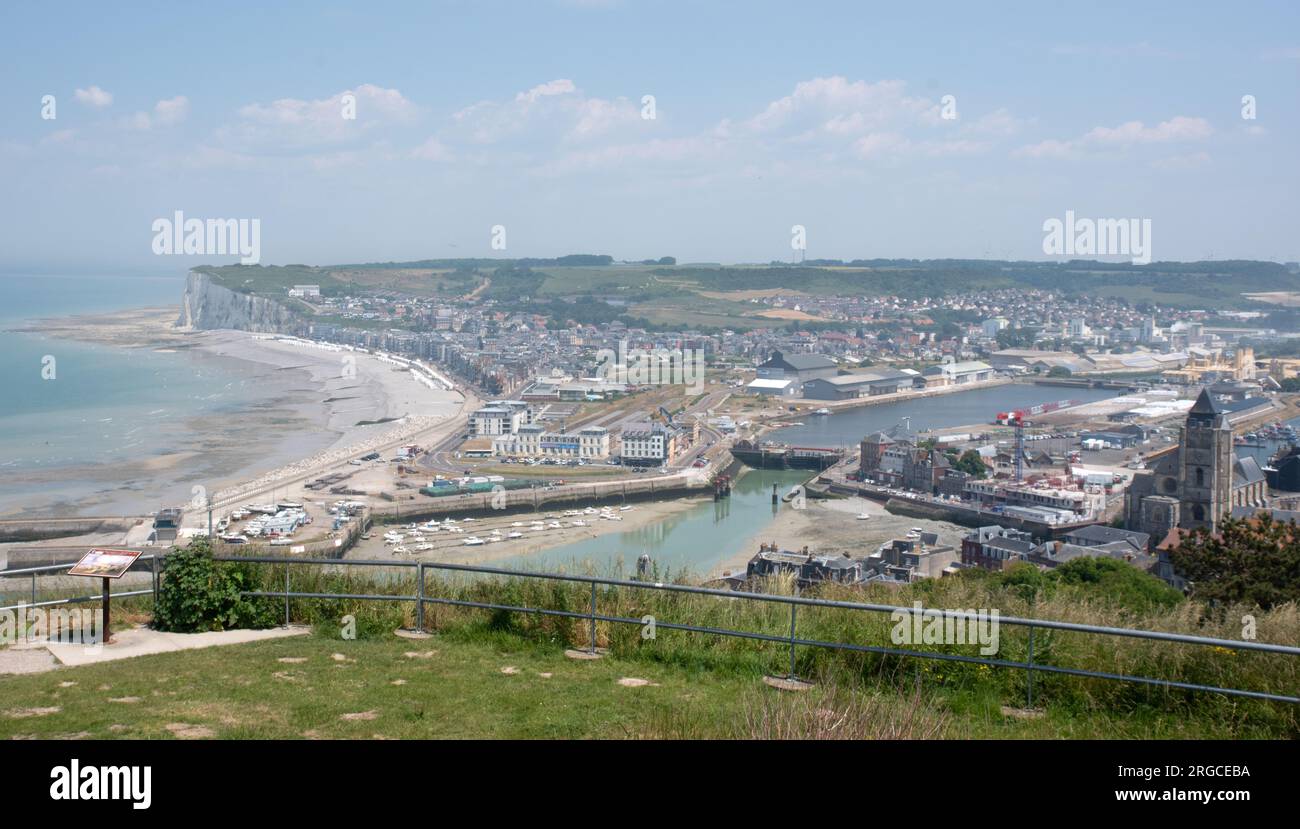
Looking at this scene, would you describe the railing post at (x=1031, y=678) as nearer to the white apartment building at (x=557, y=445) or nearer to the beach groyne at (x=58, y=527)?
the beach groyne at (x=58, y=527)

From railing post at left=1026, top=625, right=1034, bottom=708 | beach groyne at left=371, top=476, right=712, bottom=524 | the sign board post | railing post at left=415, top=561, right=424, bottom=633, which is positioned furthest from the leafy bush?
beach groyne at left=371, top=476, right=712, bottom=524

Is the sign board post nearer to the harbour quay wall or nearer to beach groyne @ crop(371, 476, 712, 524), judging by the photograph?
beach groyne @ crop(371, 476, 712, 524)

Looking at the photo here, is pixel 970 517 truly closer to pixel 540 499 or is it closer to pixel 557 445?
pixel 540 499

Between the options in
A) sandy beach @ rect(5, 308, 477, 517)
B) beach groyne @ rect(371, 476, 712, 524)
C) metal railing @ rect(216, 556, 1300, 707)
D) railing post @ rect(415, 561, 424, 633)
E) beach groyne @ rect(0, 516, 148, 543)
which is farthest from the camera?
beach groyne @ rect(371, 476, 712, 524)

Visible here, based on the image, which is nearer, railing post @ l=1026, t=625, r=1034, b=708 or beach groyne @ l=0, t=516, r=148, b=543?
railing post @ l=1026, t=625, r=1034, b=708

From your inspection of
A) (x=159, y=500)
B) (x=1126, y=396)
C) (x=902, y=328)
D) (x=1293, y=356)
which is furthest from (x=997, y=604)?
(x=902, y=328)

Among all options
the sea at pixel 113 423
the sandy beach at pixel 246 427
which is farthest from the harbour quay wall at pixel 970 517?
the sea at pixel 113 423
